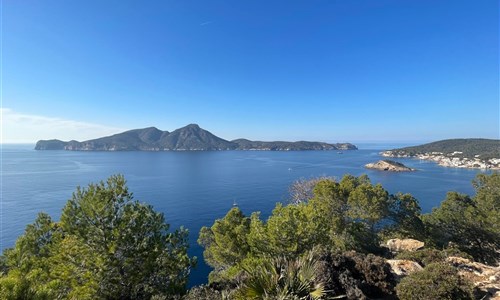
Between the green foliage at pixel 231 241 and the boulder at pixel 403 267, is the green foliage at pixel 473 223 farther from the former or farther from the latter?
the green foliage at pixel 231 241

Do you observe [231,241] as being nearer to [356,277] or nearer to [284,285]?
[356,277]

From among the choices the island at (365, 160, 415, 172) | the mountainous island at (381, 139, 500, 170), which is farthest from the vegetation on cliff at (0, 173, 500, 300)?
the mountainous island at (381, 139, 500, 170)

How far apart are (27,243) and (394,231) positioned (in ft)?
112

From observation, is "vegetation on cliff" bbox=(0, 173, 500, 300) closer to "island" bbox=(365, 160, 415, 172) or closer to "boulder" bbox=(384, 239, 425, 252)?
"boulder" bbox=(384, 239, 425, 252)

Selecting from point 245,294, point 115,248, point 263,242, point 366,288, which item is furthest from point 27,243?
point 366,288

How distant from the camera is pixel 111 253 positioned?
33.0 feet

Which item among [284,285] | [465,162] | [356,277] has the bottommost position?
Answer: [465,162]

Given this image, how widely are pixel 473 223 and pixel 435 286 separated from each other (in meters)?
23.4

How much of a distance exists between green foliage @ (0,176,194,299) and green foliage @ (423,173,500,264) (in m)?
Answer: 28.2

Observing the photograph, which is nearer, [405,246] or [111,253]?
[111,253]

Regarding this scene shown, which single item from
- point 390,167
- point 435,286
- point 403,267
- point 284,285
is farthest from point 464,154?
point 284,285

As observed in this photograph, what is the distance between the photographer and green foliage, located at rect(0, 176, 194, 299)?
975 cm

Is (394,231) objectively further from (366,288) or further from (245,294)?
(245,294)

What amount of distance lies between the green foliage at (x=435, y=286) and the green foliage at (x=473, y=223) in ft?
67.1
